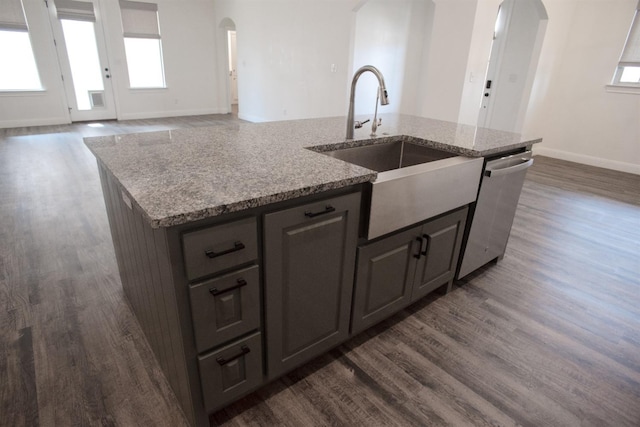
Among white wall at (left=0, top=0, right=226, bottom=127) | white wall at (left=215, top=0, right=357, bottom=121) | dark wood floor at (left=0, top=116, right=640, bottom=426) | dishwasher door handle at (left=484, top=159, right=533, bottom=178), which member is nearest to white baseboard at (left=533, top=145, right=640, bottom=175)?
dark wood floor at (left=0, top=116, right=640, bottom=426)

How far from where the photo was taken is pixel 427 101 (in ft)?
15.5

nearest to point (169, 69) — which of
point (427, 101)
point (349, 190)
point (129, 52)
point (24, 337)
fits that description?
point (129, 52)

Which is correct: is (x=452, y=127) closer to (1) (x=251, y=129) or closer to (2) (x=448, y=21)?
(1) (x=251, y=129)

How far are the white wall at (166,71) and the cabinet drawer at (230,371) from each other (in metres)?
7.62

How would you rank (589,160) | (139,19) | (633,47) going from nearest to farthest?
(633,47) → (589,160) → (139,19)

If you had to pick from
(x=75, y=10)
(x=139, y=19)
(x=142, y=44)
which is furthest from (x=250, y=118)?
(x=75, y=10)

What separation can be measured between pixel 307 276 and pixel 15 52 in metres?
7.71

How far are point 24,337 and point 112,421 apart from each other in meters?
0.80

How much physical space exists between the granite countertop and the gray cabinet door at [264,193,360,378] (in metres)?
0.10

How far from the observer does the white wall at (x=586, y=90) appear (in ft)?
16.3

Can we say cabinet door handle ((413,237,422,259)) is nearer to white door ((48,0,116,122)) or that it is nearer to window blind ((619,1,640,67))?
window blind ((619,1,640,67))

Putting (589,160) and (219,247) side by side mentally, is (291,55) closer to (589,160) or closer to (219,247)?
(589,160)

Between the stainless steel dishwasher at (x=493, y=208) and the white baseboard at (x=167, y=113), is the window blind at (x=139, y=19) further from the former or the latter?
the stainless steel dishwasher at (x=493, y=208)

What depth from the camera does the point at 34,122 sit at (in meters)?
6.57
